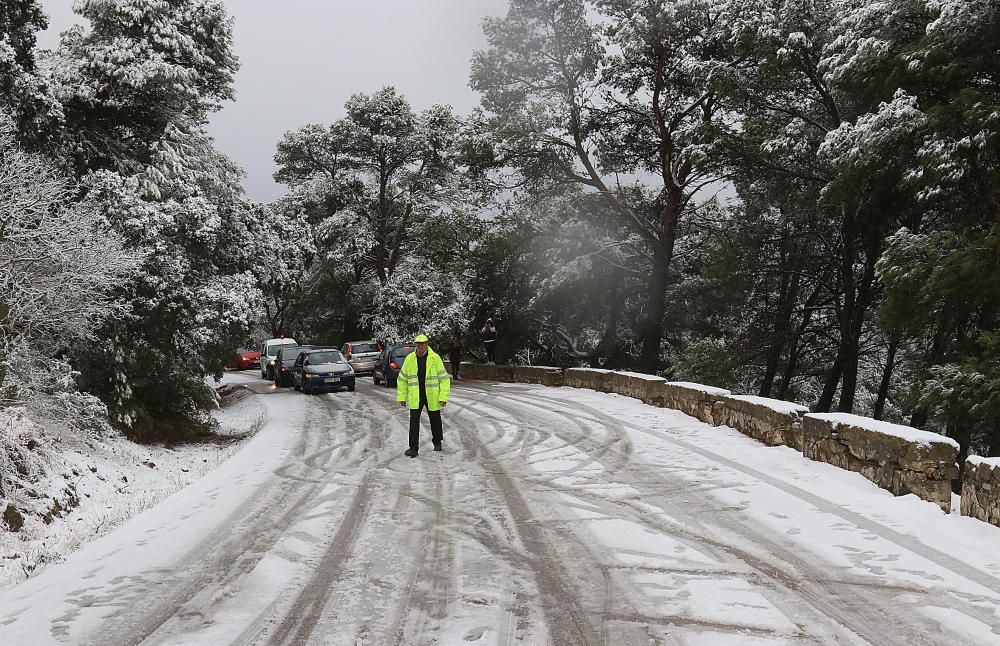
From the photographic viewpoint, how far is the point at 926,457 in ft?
23.0

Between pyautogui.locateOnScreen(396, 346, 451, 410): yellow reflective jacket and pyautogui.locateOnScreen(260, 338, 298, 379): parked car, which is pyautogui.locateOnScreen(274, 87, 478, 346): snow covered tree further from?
pyautogui.locateOnScreen(396, 346, 451, 410): yellow reflective jacket

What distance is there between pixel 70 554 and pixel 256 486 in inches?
94.8

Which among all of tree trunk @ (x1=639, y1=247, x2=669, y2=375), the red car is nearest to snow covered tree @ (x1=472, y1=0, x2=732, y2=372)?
tree trunk @ (x1=639, y1=247, x2=669, y2=375)

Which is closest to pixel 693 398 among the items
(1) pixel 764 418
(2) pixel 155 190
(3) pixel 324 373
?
(1) pixel 764 418

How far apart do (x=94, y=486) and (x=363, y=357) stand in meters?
18.8

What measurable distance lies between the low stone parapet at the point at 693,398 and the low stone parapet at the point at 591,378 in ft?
11.7

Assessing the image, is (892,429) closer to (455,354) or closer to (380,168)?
(455,354)

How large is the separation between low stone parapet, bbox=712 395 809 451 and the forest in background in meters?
3.15

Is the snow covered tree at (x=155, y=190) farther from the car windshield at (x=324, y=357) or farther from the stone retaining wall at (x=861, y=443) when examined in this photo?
the stone retaining wall at (x=861, y=443)

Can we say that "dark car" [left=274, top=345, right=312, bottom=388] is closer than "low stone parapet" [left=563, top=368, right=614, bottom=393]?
No

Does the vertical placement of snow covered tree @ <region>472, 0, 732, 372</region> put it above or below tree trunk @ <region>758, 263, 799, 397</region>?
above

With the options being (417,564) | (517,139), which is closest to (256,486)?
(417,564)

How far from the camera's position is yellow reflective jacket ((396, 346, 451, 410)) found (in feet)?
34.8

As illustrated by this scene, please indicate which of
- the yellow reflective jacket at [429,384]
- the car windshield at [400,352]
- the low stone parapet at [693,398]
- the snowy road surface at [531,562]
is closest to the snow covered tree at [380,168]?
the car windshield at [400,352]
